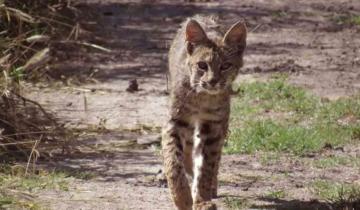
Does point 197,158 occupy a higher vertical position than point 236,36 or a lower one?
lower

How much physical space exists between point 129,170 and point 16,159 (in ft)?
3.06

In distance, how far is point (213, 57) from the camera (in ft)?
25.0

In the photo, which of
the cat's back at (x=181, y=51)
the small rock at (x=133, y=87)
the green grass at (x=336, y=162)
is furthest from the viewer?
the small rock at (x=133, y=87)

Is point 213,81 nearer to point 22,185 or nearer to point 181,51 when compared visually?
point 181,51

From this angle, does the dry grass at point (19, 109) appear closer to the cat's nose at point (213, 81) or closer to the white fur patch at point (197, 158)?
the white fur patch at point (197, 158)

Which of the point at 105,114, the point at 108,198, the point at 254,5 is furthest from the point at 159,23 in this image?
the point at 108,198

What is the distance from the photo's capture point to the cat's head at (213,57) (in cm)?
757

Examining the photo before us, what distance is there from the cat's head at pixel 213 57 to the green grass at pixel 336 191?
1060mm

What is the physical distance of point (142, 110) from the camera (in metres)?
11.4

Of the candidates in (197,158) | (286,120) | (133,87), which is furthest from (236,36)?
(133,87)

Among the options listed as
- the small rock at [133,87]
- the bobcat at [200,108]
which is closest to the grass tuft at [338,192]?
the bobcat at [200,108]

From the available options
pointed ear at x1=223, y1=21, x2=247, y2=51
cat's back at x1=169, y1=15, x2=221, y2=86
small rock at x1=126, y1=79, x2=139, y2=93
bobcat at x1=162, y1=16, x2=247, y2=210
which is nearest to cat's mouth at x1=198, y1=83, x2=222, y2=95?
bobcat at x1=162, y1=16, x2=247, y2=210

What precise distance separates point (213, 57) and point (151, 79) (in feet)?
18.3

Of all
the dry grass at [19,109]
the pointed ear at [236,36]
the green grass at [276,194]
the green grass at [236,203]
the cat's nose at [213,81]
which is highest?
the pointed ear at [236,36]
